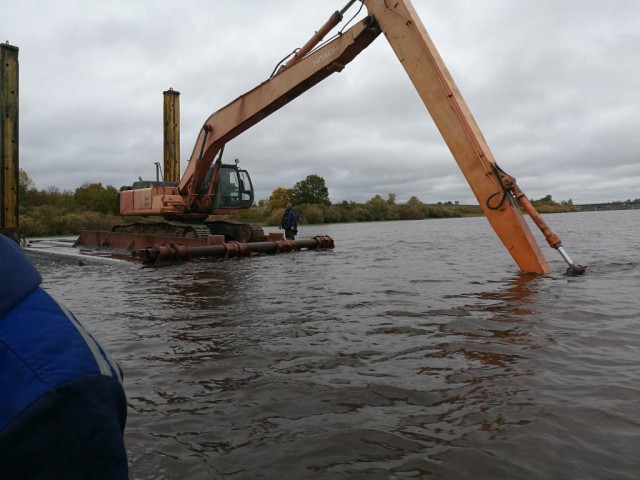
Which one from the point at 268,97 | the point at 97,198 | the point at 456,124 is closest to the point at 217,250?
the point at 268,97

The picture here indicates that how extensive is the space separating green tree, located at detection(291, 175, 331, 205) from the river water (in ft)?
227

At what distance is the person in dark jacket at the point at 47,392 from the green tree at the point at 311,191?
74.6m

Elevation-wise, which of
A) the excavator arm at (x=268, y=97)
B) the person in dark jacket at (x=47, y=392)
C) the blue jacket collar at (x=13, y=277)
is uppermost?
the excavator arm at (x=268, y=97)

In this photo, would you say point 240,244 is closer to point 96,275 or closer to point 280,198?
point 96,275

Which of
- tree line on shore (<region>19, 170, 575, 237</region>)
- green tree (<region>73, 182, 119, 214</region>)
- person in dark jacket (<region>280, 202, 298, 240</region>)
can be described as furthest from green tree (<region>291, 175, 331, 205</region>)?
person in dark jacket (<region>280, 202, 298, 240</region>)

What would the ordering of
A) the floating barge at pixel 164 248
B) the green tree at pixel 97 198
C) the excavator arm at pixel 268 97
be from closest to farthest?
the excavator arm at pixel 268 97, the floating barge at pixel 164 248, the green tree at pixel 97 198

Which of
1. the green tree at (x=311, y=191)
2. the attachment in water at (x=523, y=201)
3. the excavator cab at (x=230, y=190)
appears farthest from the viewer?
the green tree at (x=311, y=191)

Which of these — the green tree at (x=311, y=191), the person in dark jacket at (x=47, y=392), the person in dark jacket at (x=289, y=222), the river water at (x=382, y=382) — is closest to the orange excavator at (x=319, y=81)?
the river water at (x=382, y=382)

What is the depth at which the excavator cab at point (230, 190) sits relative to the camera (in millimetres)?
15727

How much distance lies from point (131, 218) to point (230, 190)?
18.4 metres

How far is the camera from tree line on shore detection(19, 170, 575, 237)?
36656mm

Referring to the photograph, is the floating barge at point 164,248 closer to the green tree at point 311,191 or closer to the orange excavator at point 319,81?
the orange excavator at point 319,81

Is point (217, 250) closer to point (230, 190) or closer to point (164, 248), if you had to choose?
point (164, 248)

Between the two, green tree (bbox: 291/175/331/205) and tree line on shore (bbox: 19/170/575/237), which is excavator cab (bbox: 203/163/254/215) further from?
green tree (bbox: 291/175/331/205)
